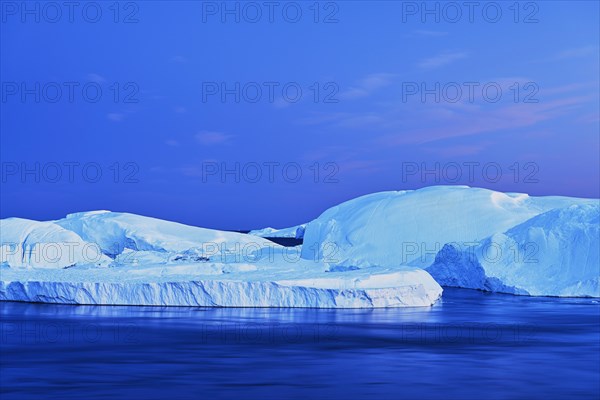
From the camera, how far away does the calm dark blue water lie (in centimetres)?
1007

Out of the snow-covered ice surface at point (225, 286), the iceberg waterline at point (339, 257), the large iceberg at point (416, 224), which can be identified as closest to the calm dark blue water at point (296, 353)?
the snow-covered ice surface at point (225, 286)

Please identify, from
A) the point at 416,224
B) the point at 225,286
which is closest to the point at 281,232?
the point at 416,224

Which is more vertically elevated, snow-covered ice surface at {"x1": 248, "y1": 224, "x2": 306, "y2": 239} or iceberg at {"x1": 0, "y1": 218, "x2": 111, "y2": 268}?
snow-covered ice surface at {"x1": 248, "y1": 224, "x2": 306, "y2": 239}

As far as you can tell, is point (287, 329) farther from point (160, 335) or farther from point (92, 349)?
point (92, 349)

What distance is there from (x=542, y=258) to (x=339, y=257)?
9708mm

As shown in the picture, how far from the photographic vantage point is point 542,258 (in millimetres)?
25062

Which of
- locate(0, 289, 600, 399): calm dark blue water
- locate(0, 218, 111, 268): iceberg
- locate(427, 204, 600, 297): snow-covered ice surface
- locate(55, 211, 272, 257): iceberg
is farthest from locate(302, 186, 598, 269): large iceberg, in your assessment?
locate(0, 289, 600, 399): calm dark blue water

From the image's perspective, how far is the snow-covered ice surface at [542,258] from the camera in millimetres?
24172

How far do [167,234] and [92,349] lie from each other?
27304 millimetres

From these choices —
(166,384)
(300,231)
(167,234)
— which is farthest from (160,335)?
(300,231)

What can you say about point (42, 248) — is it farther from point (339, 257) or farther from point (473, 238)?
point (473, 238)

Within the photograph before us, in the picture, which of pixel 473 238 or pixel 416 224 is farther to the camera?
pixel 416 224

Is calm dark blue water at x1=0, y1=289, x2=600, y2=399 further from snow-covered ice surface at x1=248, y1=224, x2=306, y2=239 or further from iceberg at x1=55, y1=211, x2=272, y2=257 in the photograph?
snow-covered ice surface at x1=248, y1=224, x2=306, y2=239

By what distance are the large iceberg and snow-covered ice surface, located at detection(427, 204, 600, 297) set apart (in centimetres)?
506
